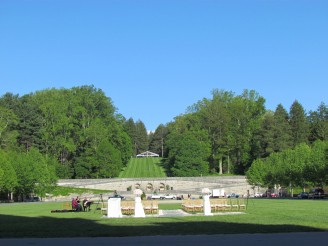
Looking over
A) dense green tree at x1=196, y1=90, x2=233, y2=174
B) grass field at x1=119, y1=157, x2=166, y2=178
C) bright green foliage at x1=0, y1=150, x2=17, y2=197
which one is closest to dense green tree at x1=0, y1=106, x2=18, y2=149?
grass field at x1=119, y1=157, x2=166, y2=178

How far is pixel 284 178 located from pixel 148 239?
56764 mm

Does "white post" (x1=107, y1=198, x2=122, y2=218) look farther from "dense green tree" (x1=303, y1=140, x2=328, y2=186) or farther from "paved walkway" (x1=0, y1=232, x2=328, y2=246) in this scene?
"dense green tree" (x1=303, y1=140, x2=328, y2=186)

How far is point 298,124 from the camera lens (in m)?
111

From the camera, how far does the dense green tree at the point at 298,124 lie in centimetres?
10884

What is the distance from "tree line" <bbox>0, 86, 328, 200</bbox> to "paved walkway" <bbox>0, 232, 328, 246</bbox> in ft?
254

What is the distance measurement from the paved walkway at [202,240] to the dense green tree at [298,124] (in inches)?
3821

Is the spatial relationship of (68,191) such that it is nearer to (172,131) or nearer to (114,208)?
(172,131)

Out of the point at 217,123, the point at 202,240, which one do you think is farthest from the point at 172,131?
the point at 202,240

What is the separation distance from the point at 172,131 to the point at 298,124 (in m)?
29.4

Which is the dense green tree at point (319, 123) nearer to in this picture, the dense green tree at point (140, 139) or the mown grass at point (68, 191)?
the mown grass at point (68, 191)

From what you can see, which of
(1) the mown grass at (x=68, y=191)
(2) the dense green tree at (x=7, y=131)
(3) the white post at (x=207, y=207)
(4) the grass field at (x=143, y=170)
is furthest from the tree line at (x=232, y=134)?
(3) the white post at (x=207, y=207)

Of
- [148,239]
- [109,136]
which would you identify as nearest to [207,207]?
[148,239]

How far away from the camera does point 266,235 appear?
45.9ft

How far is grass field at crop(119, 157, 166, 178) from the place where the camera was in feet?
351
